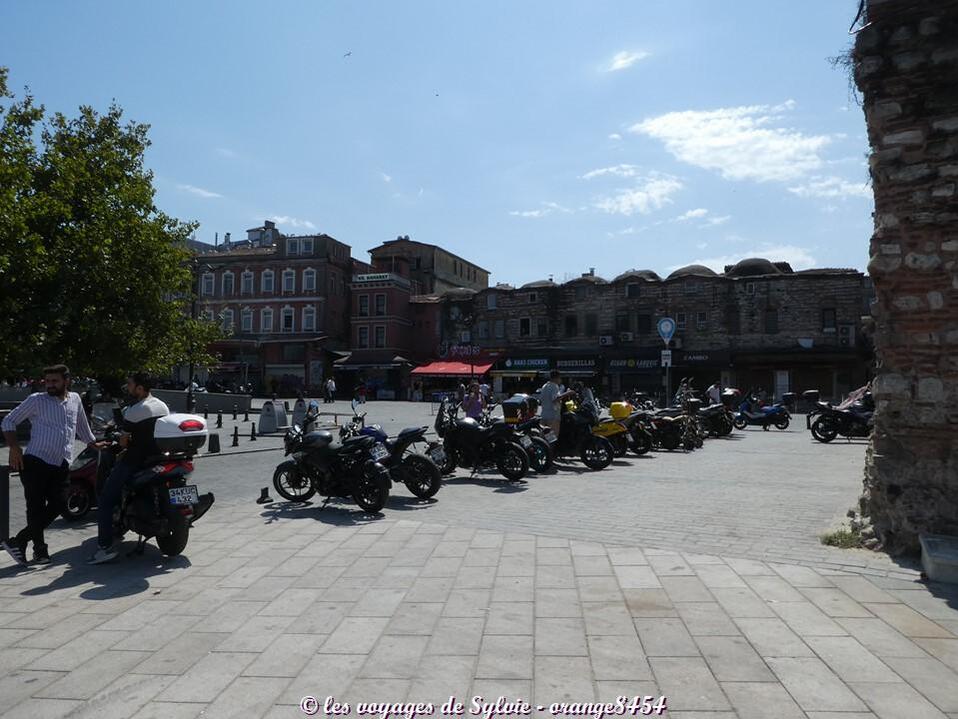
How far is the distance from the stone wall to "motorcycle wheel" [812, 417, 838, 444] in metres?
13.8

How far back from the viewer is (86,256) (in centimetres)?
1448

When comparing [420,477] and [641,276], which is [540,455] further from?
[641,276]

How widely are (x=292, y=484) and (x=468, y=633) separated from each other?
5.48 m

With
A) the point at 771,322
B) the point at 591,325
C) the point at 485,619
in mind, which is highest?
the point at 591,325

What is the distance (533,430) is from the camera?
1227 cm

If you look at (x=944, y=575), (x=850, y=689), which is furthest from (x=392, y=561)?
(x=944, y=575)

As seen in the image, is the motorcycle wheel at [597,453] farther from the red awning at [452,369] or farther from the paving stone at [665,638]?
the red awning at [452,369]

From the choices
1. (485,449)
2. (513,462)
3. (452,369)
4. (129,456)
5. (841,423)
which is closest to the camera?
(129,456)

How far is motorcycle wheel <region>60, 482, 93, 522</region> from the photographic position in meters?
7.95

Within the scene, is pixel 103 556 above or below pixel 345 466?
below

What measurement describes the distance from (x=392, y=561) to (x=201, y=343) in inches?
553

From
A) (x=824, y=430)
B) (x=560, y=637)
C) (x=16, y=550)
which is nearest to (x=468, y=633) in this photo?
(x=560, y=637)

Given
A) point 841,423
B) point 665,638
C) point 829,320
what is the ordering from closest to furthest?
point 665,638, point 841,423, point 829,320

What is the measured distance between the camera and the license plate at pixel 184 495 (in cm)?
605
